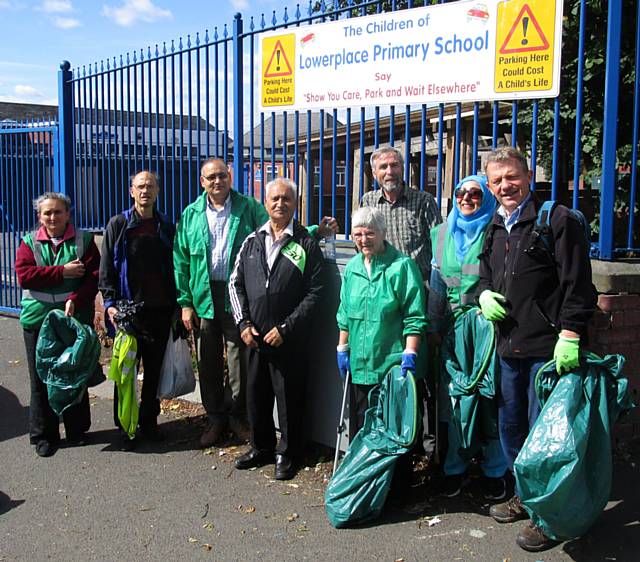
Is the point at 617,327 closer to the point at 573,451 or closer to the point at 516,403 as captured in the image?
the point at 516,403

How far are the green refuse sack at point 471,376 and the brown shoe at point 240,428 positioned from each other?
65.5 inches

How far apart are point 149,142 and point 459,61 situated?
12.6ft

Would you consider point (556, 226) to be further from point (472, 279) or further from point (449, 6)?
point (449, 6)

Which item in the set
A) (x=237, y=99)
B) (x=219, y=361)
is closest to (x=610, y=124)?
(x=219, y=361)

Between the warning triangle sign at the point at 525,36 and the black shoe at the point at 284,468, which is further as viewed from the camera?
the warning triangle sign at the point at 525,36

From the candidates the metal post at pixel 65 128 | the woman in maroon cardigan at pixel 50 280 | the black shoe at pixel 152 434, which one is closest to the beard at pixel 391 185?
the woman in maroon cardigan at pixel 50 280

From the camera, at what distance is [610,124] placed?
14.2 feet

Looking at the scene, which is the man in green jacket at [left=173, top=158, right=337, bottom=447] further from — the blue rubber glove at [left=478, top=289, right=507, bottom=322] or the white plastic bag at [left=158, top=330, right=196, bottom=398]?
the blue rubber glove at [left=478, top=289, right=507, bottom=322]

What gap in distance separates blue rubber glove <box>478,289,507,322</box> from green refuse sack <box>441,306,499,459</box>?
0.70 feet

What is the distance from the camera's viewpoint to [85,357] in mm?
4871

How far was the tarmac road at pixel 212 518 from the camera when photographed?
3.56 metres

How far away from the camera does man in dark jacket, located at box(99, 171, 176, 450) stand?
4922 mm

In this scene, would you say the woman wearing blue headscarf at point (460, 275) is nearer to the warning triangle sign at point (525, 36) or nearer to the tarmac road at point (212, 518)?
the tarmac road at point (212, 518)

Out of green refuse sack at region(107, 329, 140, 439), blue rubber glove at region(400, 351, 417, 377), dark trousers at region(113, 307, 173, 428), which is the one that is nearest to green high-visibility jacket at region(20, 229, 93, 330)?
green refuse sack at region(107, 329, 140, 439)
